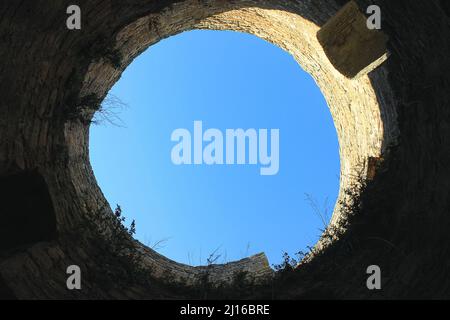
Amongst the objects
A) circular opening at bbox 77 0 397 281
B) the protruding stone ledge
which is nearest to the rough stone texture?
circular opening at bbox 77 0 397 281

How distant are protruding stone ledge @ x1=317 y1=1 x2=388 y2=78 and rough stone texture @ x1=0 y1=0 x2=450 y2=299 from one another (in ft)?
0.47

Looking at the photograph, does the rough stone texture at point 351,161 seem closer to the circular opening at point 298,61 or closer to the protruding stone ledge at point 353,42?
the circular opening at point 298,61

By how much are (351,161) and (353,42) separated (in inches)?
73.9

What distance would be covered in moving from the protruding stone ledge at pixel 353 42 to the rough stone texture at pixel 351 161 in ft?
0.47

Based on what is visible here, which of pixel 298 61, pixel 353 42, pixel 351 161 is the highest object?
pixel 298 61

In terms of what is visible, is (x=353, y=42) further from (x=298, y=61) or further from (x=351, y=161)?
(x=298, y=61)

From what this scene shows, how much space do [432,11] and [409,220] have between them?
2049 mm

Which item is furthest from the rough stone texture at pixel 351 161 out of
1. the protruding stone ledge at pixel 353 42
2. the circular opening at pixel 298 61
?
the protruding stone ledge at pixel 353 42

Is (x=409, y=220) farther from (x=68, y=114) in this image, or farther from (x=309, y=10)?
(x=68, y=114)

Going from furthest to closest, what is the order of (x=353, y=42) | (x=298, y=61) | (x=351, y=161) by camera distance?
(x=298, y=61) → (x=351, y=161) → (x=353, y=42)

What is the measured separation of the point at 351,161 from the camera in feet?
19.7

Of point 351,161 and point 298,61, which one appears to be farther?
point 298,61

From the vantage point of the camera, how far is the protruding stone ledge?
4645 millimetres

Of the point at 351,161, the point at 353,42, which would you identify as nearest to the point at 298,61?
the point at 351,161
